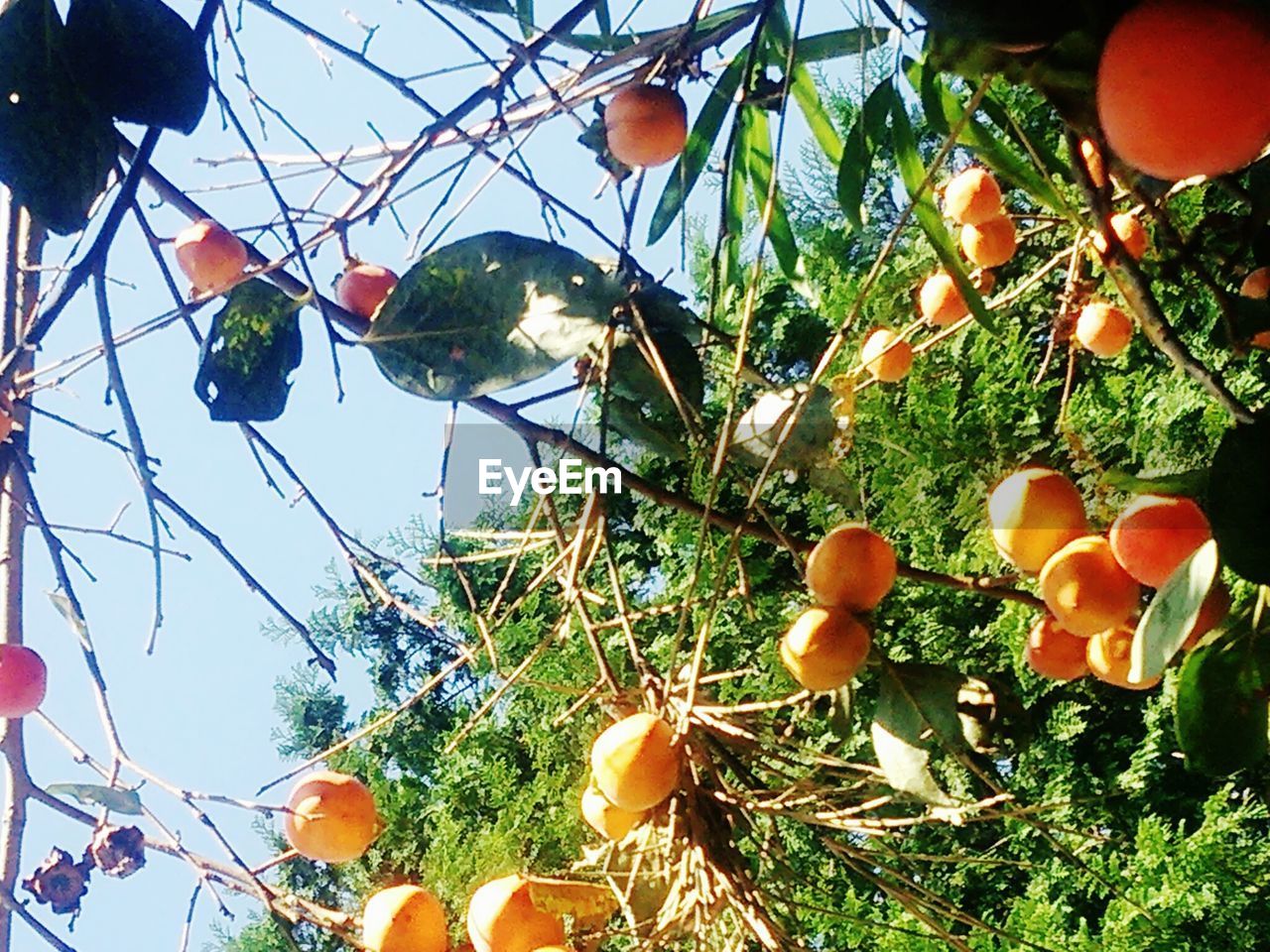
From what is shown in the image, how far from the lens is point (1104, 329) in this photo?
837 mm

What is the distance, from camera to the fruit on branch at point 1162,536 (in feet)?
1.44

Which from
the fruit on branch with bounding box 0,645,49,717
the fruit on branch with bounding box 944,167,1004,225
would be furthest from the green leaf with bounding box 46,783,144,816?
the fruit on branch with bounding box 944,167,1004,225

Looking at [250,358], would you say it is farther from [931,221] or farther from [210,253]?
[931,221]

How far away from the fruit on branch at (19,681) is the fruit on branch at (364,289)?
0.25 metres

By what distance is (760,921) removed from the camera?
0.48m

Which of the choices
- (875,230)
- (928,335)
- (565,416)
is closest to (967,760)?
(928,335)

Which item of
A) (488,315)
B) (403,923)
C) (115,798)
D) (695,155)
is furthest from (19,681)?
(695,155)

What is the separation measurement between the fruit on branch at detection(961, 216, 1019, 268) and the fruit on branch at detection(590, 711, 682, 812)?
53cm

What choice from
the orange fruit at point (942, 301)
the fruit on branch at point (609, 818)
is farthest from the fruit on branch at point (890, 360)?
the fruit on branch at point (609, 818)

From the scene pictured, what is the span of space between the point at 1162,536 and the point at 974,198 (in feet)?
1.46

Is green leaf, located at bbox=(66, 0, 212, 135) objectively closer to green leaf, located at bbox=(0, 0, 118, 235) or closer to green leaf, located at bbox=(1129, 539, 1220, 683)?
green leaf, located at bbox=(0, 0, 118, 235)

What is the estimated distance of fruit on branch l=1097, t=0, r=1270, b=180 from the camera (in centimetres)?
24

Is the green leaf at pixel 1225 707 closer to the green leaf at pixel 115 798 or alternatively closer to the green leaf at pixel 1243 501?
the green leaf at pixel 1243 501

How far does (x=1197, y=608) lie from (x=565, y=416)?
1.25 metres
